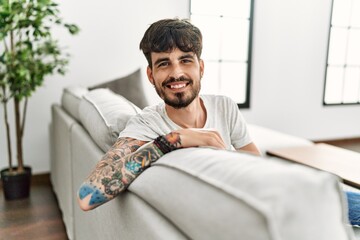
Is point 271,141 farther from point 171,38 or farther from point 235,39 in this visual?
point 235,39

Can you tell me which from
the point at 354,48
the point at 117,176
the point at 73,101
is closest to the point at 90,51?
the point at 73,101

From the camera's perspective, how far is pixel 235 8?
3.86 m

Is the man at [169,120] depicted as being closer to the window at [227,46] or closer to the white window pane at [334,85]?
the window at [227,46]

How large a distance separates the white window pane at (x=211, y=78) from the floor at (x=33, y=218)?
2016 mm

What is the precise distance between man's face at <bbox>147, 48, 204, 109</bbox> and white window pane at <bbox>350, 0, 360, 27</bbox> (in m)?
4.20

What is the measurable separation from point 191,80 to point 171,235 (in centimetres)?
63

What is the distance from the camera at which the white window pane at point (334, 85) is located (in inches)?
178

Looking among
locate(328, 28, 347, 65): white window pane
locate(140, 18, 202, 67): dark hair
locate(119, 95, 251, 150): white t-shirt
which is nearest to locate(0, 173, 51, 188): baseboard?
locate(119, 95, 251, 150): white t-shirt

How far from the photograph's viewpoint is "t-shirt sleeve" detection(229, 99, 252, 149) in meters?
1.36

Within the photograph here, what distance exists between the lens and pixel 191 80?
1.19 meters

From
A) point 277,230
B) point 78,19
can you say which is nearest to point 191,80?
point 277,230

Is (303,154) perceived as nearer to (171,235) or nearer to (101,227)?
(101,227)

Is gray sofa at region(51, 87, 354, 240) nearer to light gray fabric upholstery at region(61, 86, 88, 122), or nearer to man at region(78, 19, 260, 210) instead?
man at region(78, 19, 260, 210)

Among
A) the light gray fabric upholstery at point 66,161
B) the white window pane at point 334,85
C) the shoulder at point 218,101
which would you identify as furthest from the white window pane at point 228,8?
the shoulder at point 218,101
